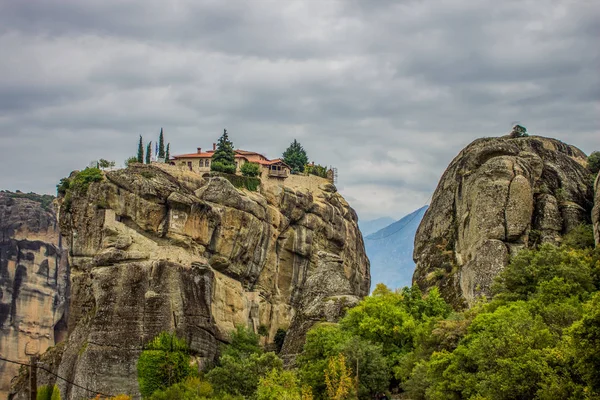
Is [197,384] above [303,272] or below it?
below

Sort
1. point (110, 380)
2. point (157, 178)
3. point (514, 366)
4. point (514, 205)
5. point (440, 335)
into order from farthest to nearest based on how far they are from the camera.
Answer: point (157, 178) < point (110, 380) < point (514, 205) < point (440, 335) < point (514, 366)

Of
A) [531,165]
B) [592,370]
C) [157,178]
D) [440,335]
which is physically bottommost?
[592,370]

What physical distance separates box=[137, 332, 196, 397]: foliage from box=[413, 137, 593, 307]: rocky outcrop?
20.1 meters

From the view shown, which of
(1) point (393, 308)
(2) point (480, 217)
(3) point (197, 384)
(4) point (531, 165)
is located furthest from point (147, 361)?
(4) point (531, 165)

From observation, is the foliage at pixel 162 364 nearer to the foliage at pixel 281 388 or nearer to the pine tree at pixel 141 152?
the foliage at pixel 281 388

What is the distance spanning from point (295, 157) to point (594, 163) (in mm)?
54775

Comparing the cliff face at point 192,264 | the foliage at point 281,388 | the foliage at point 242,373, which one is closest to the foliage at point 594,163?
the cliff face at point 192,264

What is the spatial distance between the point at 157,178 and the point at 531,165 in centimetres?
4033

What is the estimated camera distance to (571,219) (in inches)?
2510

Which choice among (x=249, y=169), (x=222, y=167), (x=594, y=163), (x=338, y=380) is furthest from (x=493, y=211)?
(x=222, y=167)

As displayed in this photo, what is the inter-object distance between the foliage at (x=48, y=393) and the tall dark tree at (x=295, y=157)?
4891cm

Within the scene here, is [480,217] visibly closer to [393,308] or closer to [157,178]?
[393,308]

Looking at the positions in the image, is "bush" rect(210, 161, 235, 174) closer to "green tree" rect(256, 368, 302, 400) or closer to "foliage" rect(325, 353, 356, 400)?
"green tree" rect(256, 368, 302, 400)

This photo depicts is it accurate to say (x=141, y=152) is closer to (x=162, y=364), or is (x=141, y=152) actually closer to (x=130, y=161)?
(x=130, y=161)
